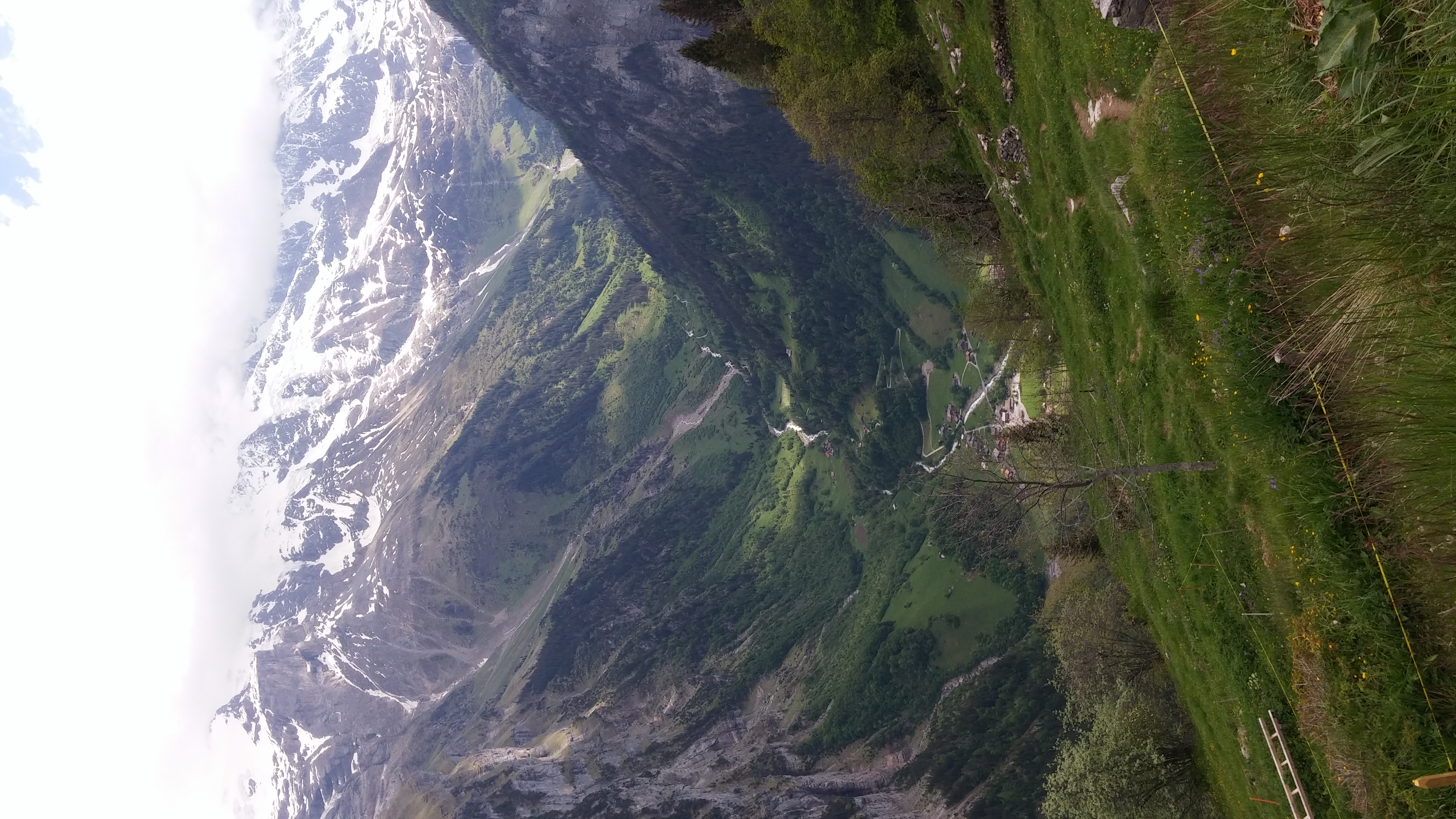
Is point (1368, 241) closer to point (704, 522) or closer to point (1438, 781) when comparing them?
point (1438, 781)

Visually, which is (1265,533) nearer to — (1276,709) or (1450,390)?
(1276,709)

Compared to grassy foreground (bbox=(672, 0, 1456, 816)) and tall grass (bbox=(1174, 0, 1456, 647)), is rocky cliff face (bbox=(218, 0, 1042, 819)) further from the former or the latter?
tall grass (bbox=(1174, 0, 1456, 647))

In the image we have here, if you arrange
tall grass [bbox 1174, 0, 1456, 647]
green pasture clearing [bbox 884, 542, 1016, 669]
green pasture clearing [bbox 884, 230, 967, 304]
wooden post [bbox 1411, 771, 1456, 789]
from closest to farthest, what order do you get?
tall grass [bbox 1174, 0, 1456, 647] < wooden post [bbox 1411, 771, 1456, 789] < green pasture clearing [bbox 884, 542, 1016, 669] < green pasture clearing [bbox 884, 230, 967, 304]

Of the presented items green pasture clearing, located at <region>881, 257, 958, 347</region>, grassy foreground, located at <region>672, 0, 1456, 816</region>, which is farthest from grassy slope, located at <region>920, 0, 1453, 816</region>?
green pasture clearing, located at <region>881, 257, 958, 347</region>

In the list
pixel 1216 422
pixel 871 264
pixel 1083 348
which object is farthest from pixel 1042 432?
pixel 871 264

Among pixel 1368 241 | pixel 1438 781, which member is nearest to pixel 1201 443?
pixel 1368 241

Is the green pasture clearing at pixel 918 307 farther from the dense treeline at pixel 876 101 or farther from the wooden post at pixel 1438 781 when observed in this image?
the wooden post at pixel 1438 781
